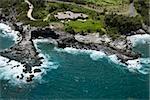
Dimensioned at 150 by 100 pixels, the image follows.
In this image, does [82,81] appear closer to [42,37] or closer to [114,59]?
[114,59]

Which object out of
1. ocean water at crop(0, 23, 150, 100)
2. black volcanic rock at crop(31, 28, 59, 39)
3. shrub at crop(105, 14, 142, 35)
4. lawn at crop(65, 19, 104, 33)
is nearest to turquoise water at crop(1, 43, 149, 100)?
ocean water at crop(0, 23, 150, 100)

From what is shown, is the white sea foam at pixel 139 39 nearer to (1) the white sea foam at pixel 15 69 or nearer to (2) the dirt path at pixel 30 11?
(1) the white sea foam at pixel 15 69

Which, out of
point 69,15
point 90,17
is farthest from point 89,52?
point 69,15

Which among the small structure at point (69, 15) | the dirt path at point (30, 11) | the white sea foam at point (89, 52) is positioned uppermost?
the dirt path at point (30, 11)

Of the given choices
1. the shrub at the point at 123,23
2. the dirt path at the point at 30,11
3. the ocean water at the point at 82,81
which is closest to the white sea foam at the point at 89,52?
the ocean water at the point at 82,81

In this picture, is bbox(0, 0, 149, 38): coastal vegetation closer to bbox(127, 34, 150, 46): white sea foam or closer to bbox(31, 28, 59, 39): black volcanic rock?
bbox(127, 34, 150, 46): white sea foam
